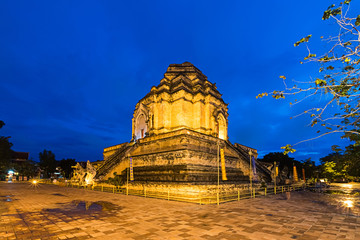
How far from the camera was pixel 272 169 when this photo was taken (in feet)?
83.1

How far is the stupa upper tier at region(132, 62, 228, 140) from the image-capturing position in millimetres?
26031

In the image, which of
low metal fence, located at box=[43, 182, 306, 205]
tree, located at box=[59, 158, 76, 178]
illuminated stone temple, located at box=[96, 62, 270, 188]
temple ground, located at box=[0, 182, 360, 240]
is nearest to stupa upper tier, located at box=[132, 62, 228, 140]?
illuminated stone temple, located at box=[96, 62, 270, 188]

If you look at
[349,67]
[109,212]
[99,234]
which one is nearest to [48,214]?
[109,212]

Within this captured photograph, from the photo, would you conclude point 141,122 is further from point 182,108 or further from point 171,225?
point 171,225

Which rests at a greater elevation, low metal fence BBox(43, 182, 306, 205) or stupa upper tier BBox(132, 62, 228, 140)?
stupa upper tier BBox(132, 62, 228, 140)

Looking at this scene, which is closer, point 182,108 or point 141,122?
point 182,108

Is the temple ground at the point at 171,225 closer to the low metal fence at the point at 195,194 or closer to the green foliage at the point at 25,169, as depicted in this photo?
the low metal fence at the point at 195,194

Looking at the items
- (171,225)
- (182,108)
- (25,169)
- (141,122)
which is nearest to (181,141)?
(182,108)

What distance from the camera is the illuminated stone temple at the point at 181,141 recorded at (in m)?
18.6

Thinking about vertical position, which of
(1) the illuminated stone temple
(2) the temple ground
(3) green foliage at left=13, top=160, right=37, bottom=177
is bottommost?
(3) green foliage at left=13, top=160, right=37, bottom=177

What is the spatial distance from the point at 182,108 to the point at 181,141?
7.48m

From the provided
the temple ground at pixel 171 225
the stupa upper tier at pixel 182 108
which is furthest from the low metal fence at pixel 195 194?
the stupa upper tier at pixel 182 108

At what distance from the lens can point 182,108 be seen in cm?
2584

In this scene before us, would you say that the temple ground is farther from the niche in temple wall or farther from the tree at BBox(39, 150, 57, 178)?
the tree at BBox(39, 150, 57, 178)
